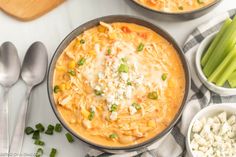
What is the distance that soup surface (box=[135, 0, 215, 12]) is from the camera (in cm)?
288

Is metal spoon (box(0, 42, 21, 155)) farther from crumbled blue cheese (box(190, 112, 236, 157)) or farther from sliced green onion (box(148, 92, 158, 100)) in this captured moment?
crumbled blue cheese (box(190, 112, 236, 157))

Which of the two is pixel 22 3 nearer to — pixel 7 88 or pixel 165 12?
pixel 7 88

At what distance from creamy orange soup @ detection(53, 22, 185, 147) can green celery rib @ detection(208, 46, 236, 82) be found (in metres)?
0.19

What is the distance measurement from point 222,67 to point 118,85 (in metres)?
0.58

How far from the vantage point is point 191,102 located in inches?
107

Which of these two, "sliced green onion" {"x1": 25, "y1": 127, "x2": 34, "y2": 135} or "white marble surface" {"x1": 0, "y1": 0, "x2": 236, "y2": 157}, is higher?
"white marble surface" {"x1": 0, "y1": 0, "x2": 236, "y2": 157}

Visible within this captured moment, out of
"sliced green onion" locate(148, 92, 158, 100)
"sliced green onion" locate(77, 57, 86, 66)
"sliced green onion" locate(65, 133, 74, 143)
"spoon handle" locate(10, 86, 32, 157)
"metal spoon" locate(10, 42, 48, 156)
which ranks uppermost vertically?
"sliced green onion" locate(77, 57, 86, 66)

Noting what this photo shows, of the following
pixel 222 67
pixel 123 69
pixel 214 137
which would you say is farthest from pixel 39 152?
pixel 222 67

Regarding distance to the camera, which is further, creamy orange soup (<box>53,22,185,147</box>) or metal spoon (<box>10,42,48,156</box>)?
metal spoon (<box>10,42,48,156</box>)

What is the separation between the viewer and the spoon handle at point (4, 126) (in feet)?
8.47

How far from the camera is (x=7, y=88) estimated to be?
282 cm

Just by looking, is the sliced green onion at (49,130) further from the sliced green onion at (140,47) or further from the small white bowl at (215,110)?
the small white bowl at (215,110)

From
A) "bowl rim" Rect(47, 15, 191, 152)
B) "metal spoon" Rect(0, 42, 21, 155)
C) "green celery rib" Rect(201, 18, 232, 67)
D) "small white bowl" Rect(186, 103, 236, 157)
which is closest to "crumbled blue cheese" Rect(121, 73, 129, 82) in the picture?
A: "bowl rim" Rect(47, 15, 191, 152)

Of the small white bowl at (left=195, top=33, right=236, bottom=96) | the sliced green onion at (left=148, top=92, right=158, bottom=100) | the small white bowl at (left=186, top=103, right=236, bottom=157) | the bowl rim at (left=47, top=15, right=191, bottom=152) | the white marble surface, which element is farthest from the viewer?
the white marble surface
